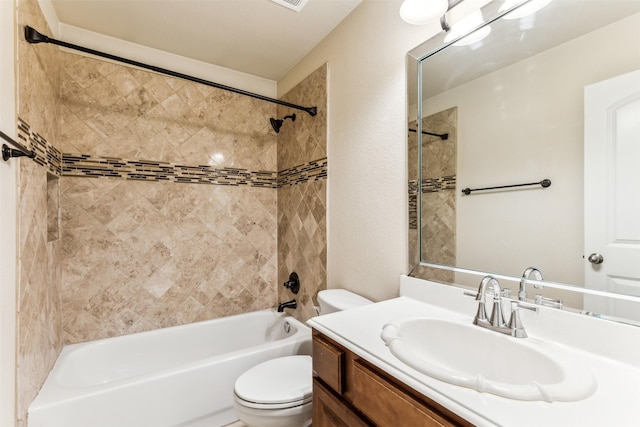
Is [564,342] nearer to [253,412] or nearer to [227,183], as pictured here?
[253,412]

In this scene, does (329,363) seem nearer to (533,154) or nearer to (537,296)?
(537,296)

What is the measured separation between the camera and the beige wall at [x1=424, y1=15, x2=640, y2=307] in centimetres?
86

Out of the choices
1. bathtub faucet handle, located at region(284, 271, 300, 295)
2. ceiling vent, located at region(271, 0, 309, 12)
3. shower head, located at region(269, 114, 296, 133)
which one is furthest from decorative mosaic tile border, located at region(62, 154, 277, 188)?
ceiling vent, located at region(271, 0, 309, 12)

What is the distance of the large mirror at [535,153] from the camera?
2.59 ft

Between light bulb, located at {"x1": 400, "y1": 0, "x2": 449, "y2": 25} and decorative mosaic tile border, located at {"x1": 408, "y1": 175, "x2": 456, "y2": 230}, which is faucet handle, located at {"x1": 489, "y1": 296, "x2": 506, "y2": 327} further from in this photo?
light bulb, located at {"x1": 400, "y1": 0, "x2": 449, "y2": 25}

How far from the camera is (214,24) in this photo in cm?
182

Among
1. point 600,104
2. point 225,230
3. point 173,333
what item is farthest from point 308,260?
point 600,104

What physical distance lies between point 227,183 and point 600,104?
221 centimetres

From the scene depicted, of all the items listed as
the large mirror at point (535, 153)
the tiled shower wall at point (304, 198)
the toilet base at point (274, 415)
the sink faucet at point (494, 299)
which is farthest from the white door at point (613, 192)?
the tiled shower wall at point (304, 198)

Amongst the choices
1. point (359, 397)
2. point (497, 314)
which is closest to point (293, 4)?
point (497, 314)

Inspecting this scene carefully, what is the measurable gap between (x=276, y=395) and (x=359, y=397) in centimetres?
61

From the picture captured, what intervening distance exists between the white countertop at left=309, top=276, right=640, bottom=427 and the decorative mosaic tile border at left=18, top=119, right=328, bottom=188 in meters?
1.11

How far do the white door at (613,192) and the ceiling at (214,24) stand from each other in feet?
4.46
